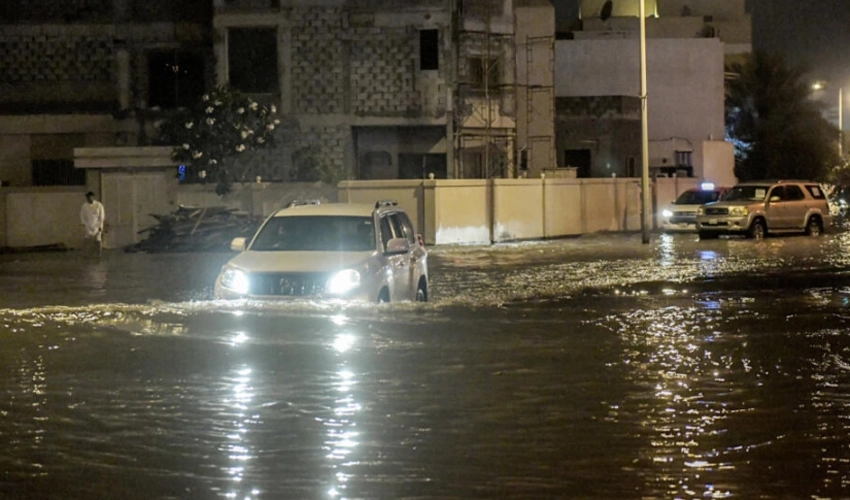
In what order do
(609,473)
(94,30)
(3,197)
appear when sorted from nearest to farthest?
(609,473), (3,197), (94,30)

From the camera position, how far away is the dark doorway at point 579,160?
57031mm

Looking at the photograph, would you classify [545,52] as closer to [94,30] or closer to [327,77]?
[327,77]

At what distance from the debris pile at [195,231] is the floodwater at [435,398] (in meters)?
14.0

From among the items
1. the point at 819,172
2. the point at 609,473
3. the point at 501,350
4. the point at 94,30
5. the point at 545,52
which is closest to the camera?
the point at 609,473

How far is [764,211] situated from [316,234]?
80.2 feet

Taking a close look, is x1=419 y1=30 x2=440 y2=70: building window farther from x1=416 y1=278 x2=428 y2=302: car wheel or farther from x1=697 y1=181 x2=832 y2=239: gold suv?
x1=416 y1=278 x2=428 y2=302: car wheel

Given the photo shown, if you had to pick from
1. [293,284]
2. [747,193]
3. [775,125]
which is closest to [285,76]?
[747,193]

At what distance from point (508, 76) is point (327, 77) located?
24.6 feet

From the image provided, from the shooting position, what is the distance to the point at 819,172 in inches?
2876

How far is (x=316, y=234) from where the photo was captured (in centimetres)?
1636

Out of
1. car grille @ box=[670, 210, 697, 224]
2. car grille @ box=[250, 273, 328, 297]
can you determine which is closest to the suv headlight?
car grille @ box=[670, 210, 697, 224]

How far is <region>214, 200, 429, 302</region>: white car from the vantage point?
48.4 ft

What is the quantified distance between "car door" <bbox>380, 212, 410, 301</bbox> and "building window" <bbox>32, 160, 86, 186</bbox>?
92.5ft

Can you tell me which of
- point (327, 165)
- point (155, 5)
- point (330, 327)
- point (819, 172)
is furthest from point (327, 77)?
point (819, 172)
